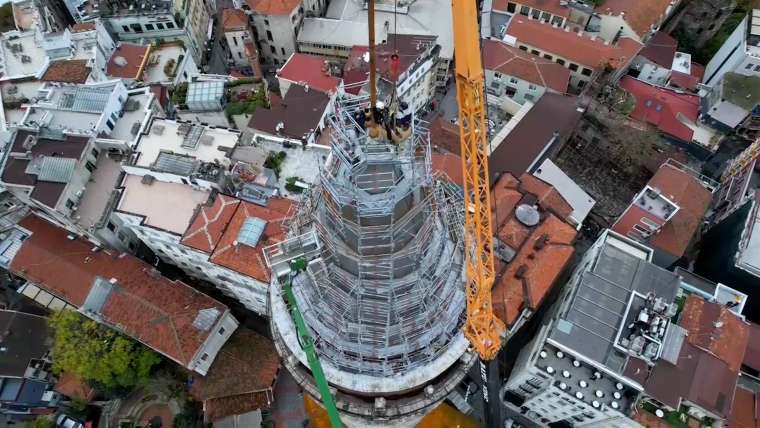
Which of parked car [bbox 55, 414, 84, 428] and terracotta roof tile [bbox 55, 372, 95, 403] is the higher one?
terracotta roof tile [bbox 55, 372, 95, 403]

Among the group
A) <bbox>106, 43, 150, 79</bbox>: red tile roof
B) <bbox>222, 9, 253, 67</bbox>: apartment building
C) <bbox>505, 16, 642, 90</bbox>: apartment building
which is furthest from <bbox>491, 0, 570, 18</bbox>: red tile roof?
<bbox>106, 43, 150, 79</bbox>: red tile roof

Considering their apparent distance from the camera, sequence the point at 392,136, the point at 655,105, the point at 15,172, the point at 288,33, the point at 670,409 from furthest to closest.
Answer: the point at 288,33, the point at 655,105, the point at 15,172, the point at 670,409, the point at 392,136

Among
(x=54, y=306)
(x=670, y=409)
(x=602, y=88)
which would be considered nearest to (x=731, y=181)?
(x=602, y=88)

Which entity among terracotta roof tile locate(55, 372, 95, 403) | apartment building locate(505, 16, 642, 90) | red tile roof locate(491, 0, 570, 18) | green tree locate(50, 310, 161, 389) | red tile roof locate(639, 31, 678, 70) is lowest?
terracotta roof tile locate(55, 372, 95, 403)

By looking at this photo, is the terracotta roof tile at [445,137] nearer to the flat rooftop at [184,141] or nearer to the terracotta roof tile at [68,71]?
the flat rooftop at [184,141]

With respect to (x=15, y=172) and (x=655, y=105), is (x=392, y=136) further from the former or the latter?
(x=655, y=105)

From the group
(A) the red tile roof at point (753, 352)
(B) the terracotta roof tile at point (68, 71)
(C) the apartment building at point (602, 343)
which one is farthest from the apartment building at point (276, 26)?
(A) the red tile roof at point (753, 352)

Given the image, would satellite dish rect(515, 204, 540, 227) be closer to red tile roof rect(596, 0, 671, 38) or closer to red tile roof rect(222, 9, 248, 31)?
red tile roof rect(596, 0, 671, 38)
